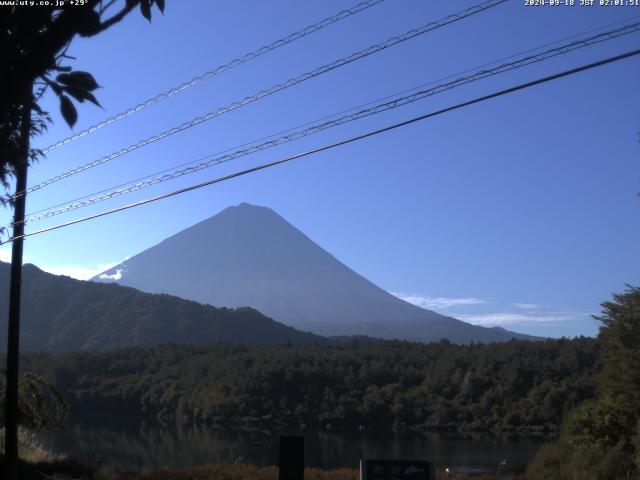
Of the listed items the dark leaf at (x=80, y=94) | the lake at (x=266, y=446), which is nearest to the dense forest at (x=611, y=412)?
the lake at (x=266, y=446)

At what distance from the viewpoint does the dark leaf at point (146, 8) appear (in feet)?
14.6

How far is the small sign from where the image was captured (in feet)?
27.0

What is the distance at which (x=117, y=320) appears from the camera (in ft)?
346

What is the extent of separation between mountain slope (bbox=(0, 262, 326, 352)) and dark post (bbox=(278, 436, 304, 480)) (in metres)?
90.0

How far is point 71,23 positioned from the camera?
13.1 feet

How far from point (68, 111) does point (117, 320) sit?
105 meters

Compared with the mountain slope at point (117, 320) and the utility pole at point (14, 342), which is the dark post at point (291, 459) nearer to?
the utility pole at point (14, 342)

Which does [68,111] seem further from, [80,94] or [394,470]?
[394,470]

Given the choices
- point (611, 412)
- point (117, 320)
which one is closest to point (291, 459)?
point (611, 412)

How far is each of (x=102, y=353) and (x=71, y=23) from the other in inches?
2558

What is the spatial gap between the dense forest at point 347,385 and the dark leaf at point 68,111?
4043cm

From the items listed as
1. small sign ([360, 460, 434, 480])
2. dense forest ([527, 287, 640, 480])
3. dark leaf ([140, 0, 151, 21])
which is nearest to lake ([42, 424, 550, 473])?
dense forest ([527, 287, 640, 480])

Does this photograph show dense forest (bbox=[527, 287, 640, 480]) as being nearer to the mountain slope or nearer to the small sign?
the small sign

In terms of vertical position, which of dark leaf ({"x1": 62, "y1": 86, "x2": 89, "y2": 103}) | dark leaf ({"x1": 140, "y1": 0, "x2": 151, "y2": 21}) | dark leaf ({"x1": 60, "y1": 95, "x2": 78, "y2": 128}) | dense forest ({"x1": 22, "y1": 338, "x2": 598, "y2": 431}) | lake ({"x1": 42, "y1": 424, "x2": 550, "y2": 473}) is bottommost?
lake ({"x1": 42, "y1": 424, "x2": 550, "y2": 473})
